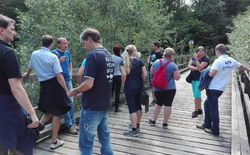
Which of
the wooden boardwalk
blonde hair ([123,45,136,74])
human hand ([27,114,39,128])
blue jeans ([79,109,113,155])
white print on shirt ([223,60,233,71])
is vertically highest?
blonde hair ([123,45,136,74])

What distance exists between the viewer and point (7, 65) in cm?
229

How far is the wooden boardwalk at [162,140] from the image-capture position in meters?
4.29

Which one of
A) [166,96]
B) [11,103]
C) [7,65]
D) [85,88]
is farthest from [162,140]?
[7,65]

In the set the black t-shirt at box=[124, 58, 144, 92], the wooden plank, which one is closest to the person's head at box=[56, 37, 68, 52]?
the black t-shirt at box=[124, 58, 144, 92]

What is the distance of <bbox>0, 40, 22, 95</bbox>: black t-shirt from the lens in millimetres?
2279

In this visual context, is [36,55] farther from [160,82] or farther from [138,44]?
[138,44]

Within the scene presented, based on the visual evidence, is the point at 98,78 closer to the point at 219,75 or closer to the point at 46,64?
the point at 46,64

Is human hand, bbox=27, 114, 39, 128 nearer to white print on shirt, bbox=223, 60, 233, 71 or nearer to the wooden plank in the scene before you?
the wooden plank

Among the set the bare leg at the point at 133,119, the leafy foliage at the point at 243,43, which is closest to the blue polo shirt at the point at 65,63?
the bare leg at the point at 133,119

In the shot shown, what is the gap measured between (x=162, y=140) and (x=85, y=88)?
7.71 feet

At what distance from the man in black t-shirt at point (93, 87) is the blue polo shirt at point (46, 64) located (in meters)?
0.93

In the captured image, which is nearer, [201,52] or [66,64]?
[66,64]

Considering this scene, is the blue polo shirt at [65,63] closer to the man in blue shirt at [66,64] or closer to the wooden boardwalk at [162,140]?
the man in blue shirt at [66,64]

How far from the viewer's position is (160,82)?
5.10 m
